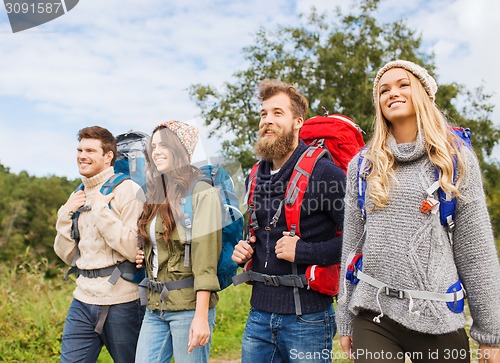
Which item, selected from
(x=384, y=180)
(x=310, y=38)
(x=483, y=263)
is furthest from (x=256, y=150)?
(x=310, y=38)

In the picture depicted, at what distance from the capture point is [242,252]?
3.18m

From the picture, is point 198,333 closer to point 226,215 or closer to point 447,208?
point 226,215

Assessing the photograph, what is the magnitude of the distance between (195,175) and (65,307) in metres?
4.49

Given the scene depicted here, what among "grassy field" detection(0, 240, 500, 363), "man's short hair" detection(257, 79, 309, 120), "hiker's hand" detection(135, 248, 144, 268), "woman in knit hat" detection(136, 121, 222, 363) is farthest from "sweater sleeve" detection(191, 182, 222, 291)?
"grassy field" detection(0, 240, 500, 363)

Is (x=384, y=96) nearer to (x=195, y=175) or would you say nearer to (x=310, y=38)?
(x=195, y=175)

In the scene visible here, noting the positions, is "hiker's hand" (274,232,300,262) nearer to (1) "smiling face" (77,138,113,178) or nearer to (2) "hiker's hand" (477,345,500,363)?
(2) "hiker's hand" (477,345,500,363)

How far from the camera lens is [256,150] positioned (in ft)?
11.0

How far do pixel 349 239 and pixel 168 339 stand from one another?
1415 mm

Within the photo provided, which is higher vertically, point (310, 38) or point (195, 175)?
point (310, 38)

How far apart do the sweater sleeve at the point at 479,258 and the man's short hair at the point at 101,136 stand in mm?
2846

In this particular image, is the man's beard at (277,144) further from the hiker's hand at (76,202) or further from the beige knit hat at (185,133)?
the hiker's hand at (76,202)

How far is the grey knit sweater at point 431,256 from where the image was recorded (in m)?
2.40

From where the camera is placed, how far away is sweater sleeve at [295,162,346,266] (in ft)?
9.86

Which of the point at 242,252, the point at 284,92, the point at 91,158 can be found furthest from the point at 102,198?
the point at 284,92
